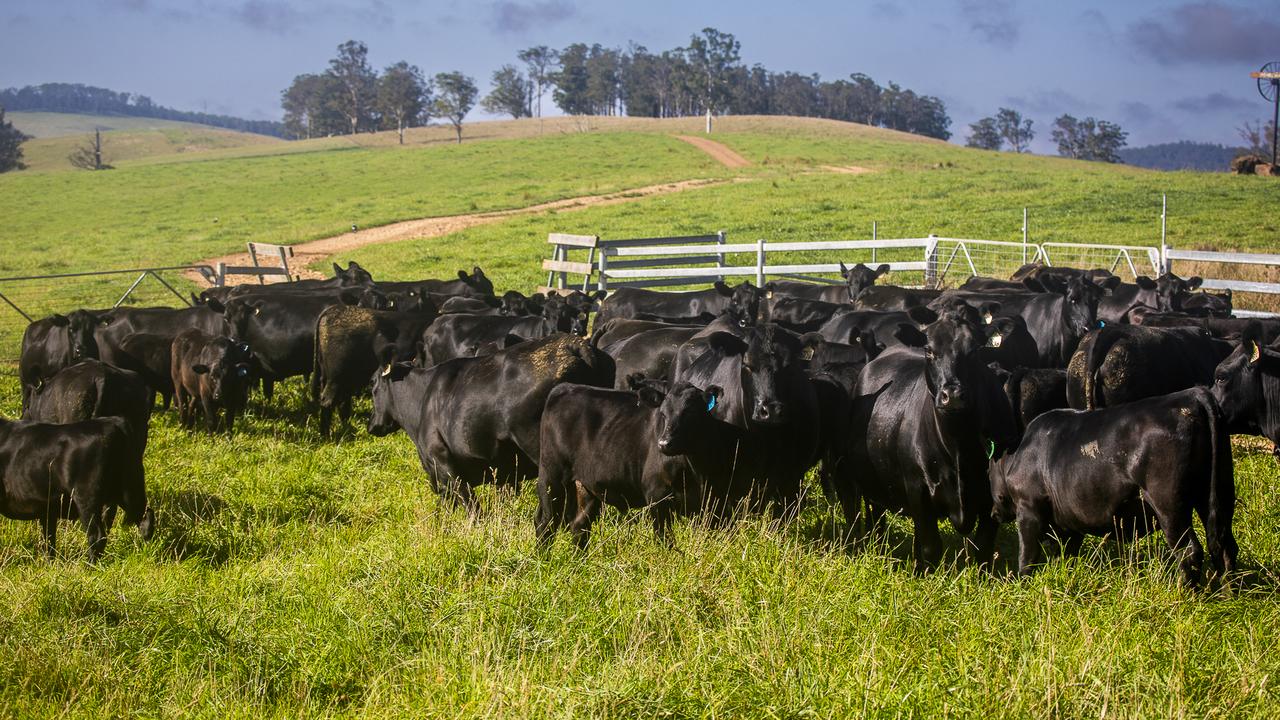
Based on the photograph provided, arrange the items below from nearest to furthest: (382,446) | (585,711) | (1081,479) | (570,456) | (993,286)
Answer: (585,711)
(1081,479)
(570,456)
(382,446)
(993,286)

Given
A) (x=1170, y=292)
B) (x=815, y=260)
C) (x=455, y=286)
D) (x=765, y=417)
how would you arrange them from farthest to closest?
(x=815, y=260) < (x=455, y=286) < (x=1170, y=292) < (x=765, y=417)

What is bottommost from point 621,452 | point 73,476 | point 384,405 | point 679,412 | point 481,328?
point 73,476

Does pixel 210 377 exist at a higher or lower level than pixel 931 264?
lower

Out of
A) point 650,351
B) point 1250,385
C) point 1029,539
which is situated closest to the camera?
point 1029,539

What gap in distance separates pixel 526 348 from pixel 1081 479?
4.38m

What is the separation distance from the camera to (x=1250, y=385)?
332 inches

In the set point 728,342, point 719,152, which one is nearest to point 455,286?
point 728,342

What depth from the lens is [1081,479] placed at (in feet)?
19.4

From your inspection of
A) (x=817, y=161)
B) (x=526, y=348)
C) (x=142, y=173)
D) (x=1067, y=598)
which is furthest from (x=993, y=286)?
(x=142, y=173)

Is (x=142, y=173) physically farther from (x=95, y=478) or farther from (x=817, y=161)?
(x=95, y=478)

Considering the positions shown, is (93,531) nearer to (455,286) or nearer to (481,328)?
(481,328)

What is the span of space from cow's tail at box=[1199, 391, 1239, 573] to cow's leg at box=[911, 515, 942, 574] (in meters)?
1.61

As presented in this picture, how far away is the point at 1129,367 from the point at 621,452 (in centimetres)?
415

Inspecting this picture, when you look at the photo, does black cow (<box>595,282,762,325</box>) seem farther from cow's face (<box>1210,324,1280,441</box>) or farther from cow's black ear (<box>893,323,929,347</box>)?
cow's black ear (<box>893,323,929,347</box>)
